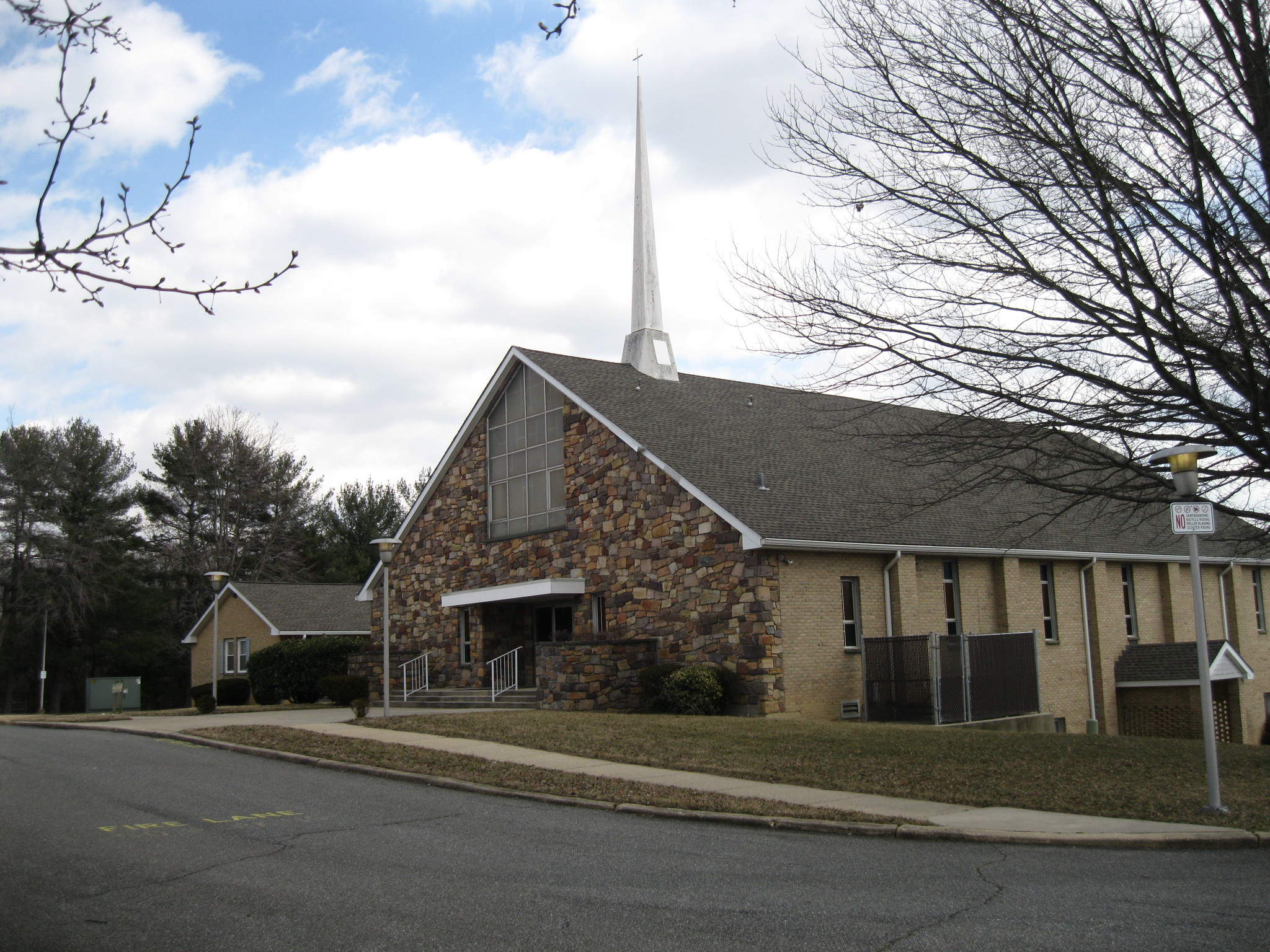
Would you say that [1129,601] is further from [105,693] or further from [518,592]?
[105,693]

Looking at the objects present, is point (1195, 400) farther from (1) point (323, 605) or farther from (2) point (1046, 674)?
(1) point (323, 605)

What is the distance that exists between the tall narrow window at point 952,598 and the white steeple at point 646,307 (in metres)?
8.46

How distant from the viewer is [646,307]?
28.3 metres

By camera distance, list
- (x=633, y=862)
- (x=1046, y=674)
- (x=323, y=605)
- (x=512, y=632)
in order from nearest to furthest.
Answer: (x=633, y=862) → (x=1046, y=674) → (x=512, y=632) → (x=323, y=605)

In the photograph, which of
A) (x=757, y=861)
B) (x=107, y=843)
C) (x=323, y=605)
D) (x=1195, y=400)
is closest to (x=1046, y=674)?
(x=1195, y=400)

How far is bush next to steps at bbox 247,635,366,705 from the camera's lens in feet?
102

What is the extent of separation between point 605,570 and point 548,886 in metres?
15.9

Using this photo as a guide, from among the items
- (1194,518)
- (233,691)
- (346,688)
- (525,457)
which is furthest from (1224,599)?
(233,691)

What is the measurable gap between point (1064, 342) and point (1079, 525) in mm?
16589

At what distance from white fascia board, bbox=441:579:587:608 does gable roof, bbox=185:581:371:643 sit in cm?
1440

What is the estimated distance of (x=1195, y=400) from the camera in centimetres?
1159

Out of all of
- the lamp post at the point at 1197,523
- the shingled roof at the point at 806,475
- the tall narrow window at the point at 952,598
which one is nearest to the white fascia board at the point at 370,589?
the shingled roof at the point at 806,475

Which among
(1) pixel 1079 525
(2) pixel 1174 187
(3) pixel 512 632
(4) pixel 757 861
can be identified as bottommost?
(4) pixel 757 861

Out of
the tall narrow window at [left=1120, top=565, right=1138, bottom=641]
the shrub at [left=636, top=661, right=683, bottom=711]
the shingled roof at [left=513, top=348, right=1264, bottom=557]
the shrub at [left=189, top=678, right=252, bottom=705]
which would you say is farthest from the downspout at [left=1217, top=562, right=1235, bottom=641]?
the shrub at [left=189, top=678, right=252, bottom=705]
